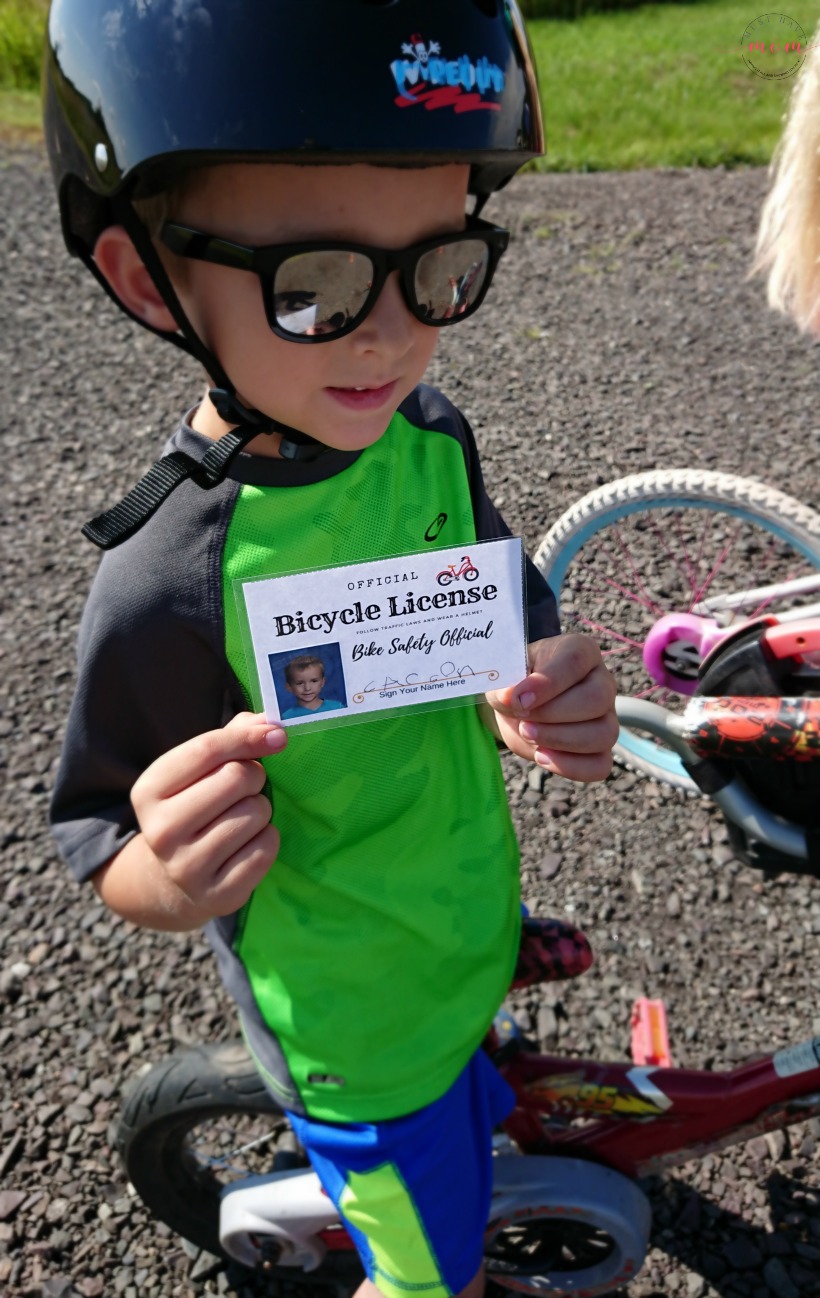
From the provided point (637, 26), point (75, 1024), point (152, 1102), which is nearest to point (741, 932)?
point (152, 1102)

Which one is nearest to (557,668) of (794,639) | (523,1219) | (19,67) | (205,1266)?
(794,639)

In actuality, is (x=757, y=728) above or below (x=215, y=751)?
below

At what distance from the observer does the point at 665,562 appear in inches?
132

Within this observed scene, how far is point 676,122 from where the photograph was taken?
738 cm

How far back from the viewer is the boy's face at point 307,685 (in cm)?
89

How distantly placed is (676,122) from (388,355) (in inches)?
302

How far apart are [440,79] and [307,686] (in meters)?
0.68

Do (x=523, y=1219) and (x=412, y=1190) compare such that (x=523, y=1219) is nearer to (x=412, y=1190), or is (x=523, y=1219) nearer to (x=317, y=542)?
(x=412, y=1190)

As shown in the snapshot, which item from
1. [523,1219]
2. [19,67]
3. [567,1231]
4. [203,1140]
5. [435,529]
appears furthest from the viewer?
[19,67]

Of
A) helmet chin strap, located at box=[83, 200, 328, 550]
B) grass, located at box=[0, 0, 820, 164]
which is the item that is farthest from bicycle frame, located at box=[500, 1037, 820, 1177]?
grass, located at box=[0, 0, 820, 164]

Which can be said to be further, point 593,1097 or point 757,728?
point 593,1097

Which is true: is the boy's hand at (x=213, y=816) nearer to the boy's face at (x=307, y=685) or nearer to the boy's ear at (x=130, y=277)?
the boy's face at (x=307, y=685)

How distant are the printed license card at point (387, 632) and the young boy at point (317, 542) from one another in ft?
0.15

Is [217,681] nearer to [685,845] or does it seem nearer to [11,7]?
[685,845]
